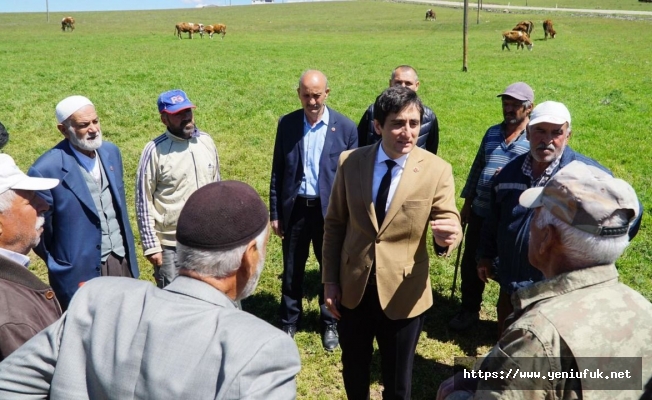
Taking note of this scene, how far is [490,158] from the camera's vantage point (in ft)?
15.9

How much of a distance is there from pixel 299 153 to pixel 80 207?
6.35 ft

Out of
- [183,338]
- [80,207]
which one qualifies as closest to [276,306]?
[80,207]

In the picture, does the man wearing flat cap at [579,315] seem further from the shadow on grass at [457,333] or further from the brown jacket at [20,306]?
the shadow on grass at [457,333]

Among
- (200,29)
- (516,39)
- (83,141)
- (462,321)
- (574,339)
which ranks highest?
(200,29)

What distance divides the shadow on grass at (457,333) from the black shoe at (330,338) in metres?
0.92

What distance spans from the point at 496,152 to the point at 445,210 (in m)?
1.51

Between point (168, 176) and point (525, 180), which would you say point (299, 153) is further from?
point (525, 180)

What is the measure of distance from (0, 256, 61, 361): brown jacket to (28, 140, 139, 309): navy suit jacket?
183 centimetres

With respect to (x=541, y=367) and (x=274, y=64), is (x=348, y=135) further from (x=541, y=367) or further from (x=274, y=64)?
(x=274, y=64)

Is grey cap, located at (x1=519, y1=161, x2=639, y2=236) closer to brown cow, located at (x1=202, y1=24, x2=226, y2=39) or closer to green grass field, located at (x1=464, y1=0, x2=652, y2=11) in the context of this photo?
brown cow, located at (x1=202, y1=24, x2=226, y2=39)

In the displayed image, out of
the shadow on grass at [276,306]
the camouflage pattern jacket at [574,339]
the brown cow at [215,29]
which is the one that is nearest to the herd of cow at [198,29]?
the brown cow at [215,29]

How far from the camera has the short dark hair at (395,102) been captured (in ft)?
11.6

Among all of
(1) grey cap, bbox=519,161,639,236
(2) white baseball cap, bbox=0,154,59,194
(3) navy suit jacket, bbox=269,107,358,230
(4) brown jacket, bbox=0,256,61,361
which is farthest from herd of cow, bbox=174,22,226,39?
(1) grey cap, bbox=519,161,639,236

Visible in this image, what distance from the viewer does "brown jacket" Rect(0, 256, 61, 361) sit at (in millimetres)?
2102
